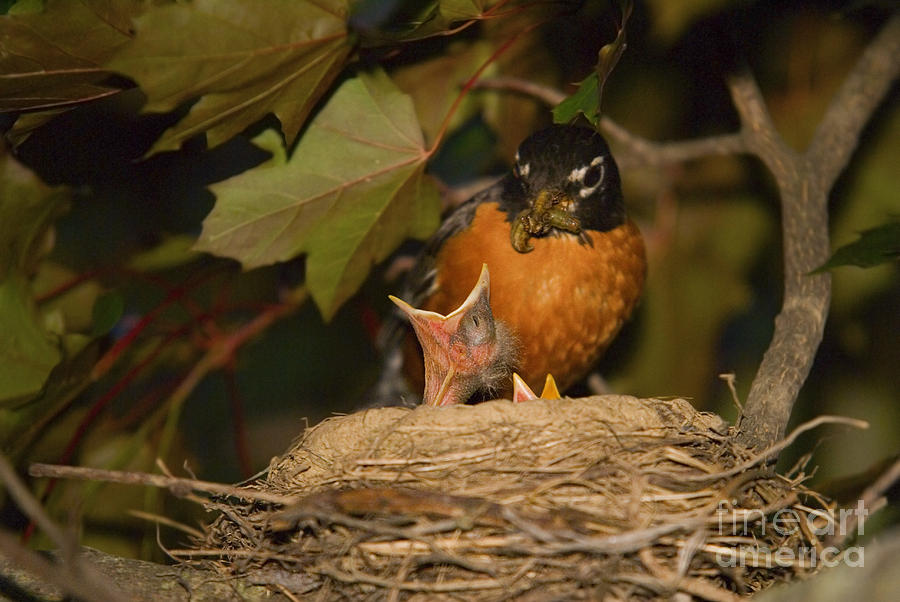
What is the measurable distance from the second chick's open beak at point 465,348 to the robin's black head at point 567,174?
1.00 ft

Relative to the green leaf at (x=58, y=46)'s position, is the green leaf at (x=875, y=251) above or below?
below

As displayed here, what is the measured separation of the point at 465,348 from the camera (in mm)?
2809

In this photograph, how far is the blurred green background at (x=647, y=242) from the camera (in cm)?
312

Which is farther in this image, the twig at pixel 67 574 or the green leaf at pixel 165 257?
the green leaf at pixel 165 257

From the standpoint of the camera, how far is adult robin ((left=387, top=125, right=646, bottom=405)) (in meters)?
2.91

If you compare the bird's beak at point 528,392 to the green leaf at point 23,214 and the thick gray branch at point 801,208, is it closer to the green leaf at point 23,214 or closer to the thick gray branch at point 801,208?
the thick gray branch at point 801,208

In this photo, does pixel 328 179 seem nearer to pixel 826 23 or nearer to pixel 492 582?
pixel 492 582

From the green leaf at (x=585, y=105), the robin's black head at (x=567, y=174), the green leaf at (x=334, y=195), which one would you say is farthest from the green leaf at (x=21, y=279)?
the green leaf at (x=585, y=105)

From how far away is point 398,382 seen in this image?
354cm

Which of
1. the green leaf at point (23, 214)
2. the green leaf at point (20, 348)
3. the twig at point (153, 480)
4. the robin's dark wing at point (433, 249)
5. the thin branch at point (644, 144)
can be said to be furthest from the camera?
the robin's dark wing at point (433, 249)

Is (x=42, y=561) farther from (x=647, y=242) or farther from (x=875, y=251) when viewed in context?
(x=647, y=242)

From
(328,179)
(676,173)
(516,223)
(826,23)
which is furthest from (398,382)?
(826,23)

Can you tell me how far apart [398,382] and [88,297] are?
3.68 feet

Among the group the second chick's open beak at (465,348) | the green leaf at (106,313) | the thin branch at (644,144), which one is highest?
the thin branch at (644,144)
